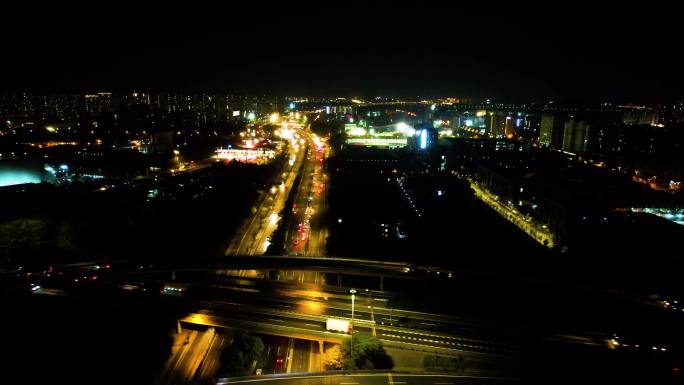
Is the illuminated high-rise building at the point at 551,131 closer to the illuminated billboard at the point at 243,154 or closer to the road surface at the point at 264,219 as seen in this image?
the road surface at the point at 264,219

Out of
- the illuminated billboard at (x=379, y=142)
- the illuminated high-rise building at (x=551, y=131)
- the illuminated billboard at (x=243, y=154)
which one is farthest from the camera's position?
the illuminated high-rise building at (x=551, y=131)

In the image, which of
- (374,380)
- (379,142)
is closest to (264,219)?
(374,380)

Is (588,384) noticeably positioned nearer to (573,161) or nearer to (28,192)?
(28,192)

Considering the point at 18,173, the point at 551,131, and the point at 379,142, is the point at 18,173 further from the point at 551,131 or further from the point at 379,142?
the point at 551,131

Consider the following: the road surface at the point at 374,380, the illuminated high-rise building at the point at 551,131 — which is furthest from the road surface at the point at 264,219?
the illuminated high-rise building at the point at 551,131

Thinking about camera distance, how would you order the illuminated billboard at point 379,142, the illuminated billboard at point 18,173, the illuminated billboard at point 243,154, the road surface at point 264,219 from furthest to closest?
the illuminated billboard at point 379,142 → the illuminated billboard at point 243,154 → the illuminated billboard at point 18,173 → the road surface at point 264,219

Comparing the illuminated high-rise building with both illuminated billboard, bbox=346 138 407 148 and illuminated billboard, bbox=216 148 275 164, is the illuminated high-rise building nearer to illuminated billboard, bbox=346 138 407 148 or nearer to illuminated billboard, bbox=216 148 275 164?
illuminated billboard, bbox=346 138 407 148

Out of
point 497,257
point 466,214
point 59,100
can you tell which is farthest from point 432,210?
point 59,100

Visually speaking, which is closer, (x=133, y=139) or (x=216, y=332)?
(x=216, y=332)

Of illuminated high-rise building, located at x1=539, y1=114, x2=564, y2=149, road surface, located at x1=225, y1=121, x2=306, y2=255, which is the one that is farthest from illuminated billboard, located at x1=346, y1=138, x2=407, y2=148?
illuminated high-rise building, located at x1=539, y1=114, x2=564, y2=149

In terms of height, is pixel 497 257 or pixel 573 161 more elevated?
pixel 573 161

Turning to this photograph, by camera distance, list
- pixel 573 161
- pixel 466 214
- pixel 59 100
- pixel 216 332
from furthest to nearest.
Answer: pixel 59 100 < pixel 573 161 < pixel 466 214 < pixel 216 332
